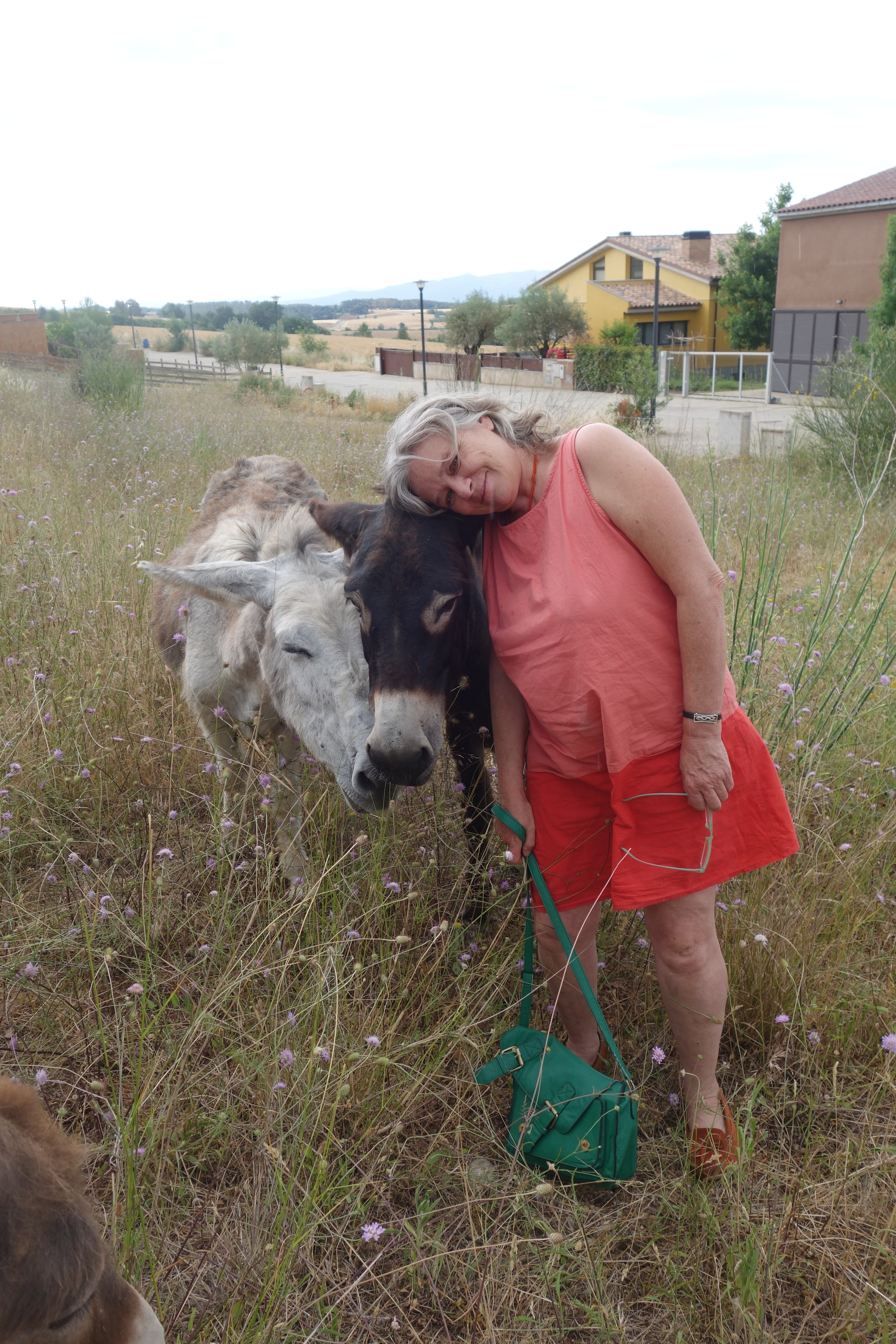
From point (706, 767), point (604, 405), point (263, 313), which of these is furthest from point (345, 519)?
point (263, 313)

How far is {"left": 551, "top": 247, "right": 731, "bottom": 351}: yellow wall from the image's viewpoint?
45562mm

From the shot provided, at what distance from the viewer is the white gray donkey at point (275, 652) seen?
2838 millimetres

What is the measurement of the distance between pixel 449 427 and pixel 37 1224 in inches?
71.9

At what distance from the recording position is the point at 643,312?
44.7 meters

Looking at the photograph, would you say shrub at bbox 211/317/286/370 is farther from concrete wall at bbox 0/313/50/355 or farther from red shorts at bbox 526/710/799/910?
red shorts at bbox 526/710/799/910

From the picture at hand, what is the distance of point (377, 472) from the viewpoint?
944cm

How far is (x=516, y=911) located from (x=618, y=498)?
4.88 ft

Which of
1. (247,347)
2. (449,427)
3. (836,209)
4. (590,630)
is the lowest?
(590,630)

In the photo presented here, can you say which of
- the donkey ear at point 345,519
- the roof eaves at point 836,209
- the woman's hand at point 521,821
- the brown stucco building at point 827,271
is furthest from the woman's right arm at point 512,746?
the roof eaves at point 836,209

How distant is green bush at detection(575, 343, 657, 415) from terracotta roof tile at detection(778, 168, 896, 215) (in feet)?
24.4

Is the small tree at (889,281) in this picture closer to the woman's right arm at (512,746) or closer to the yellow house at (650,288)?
the yellow house at (650,288)

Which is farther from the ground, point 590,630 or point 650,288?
point 650,288

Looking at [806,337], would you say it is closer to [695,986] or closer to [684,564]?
[684,564]

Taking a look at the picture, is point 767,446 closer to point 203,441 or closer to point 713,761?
point 203,441
